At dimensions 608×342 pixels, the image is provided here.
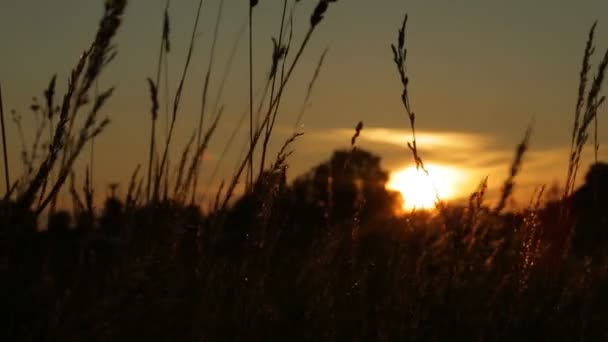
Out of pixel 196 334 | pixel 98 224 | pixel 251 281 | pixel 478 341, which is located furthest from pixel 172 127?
pixel 478 341

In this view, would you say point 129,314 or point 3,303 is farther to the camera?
point 129,314

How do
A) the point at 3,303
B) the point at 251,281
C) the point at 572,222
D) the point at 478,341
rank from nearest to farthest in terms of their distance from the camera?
the point at 3,303 → the point at 251,281 → the point at 478,341 → the point at 572,222

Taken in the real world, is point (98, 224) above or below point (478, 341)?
above

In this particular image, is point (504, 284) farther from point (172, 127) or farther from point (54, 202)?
point (54, 202)

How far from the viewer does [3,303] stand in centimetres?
178

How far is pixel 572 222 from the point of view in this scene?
3619 millimetres

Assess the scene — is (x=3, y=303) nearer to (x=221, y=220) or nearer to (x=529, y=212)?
(x=221, y=220)

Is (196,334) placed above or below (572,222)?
A: below

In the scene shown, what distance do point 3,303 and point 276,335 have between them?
1.06 m

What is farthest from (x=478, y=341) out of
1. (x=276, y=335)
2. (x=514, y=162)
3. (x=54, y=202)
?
(x=54, y=202)

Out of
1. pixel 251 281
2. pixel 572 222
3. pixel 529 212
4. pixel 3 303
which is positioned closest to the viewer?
pixel 3 303

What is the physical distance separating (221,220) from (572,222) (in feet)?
5.39

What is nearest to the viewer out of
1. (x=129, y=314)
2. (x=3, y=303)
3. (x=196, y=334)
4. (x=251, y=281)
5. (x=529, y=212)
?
(x=3, y=303)

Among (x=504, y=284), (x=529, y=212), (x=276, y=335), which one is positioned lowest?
(x=276, y=335)
